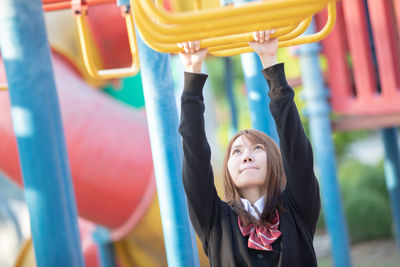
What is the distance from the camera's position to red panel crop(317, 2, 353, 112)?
3.70m

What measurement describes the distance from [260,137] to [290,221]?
25cm

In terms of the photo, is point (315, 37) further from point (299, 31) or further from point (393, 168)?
point (393, 168)

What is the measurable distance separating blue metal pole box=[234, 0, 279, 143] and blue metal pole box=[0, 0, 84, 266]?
2.58 feet

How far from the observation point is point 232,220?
149 cm

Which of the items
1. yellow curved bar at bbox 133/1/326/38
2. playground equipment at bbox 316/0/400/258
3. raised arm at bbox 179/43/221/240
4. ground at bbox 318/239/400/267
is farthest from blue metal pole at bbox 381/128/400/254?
yellow curved bar at bbox 133/1/326/38

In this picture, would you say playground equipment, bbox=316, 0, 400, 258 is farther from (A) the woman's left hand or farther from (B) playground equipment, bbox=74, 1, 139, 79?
(A) the woman's left hand

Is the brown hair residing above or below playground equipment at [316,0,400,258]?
below

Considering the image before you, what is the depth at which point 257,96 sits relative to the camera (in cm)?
213

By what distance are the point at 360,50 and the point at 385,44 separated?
16 centimetres

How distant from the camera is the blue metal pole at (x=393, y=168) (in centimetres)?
477

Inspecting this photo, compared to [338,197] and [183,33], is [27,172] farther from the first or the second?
[338,197]

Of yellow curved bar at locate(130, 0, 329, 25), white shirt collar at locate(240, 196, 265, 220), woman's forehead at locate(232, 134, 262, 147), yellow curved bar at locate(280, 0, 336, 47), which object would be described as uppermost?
yellow curved bar at locate(130, 0, 329, 25)

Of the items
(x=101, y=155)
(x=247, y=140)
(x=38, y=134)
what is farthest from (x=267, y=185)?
(x=101, y=155)

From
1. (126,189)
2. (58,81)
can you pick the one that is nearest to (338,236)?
(126,189)
